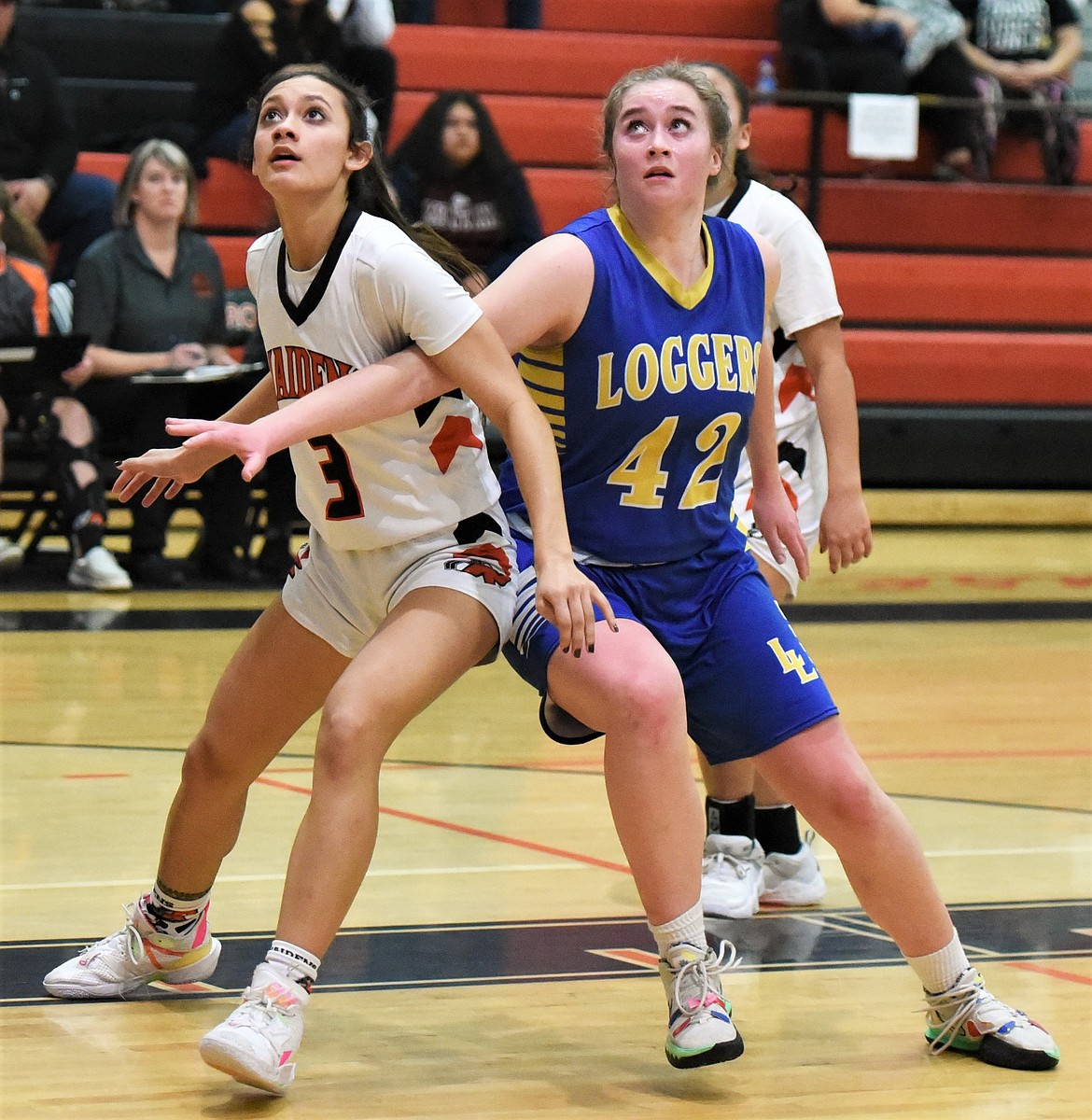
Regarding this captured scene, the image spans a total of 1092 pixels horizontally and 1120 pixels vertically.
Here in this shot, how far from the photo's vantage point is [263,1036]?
2662 mm

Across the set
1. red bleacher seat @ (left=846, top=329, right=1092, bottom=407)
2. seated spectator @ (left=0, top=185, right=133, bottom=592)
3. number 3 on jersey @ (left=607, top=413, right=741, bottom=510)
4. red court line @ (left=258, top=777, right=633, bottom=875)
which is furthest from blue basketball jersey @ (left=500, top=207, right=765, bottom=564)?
red bleacher seat @ (left=846, top=329, right=1092, bottom=407)

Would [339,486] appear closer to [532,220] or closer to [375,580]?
[375,580]

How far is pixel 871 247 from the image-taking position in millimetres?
11391

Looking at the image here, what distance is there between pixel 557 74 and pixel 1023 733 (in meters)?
6.60

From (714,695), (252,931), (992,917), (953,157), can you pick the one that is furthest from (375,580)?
(953,157)

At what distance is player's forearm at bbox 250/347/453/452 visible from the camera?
2.76 metres

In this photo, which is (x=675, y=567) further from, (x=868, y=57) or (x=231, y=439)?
(x=868, y=57)

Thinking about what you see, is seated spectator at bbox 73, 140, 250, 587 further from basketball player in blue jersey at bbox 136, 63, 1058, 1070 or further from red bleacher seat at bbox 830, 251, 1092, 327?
basketball player in blue jersey at bbox 136, 63, 1058, 1070

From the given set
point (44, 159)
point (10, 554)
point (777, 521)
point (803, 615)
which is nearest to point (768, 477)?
point (777, 521)

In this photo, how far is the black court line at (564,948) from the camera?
3359 mm

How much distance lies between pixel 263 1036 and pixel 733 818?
1.49m

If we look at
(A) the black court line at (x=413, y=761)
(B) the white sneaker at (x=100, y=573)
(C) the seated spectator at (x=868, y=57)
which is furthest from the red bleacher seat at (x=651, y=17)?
(A) the black court line at (x=413, y=761)

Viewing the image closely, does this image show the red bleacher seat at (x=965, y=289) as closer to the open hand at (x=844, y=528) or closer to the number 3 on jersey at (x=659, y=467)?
the open hand at (x=844, y=528)

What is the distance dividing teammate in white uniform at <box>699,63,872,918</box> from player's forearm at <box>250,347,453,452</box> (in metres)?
1.01
